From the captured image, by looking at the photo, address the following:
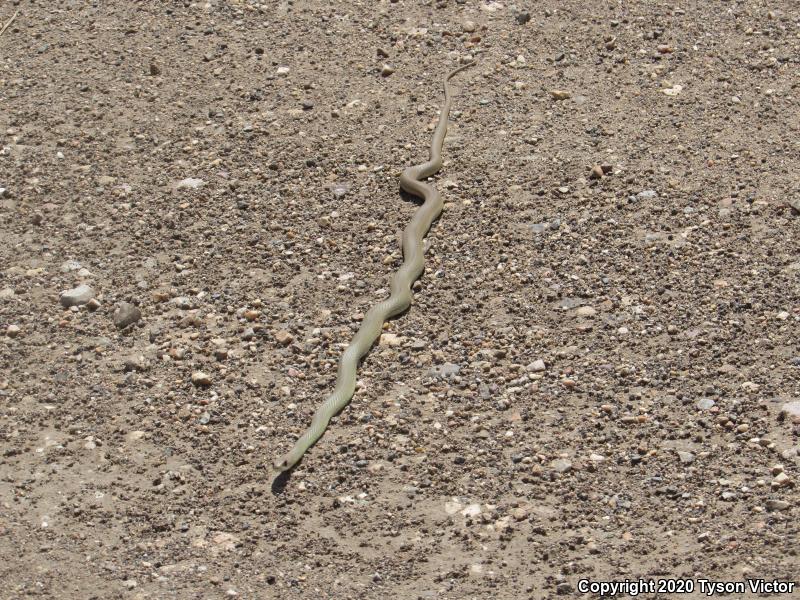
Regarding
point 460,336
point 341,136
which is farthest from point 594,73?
point 460,336

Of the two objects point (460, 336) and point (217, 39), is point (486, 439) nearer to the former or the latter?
point (460, 336)

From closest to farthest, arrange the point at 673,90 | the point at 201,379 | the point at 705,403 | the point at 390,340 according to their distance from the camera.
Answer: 1. the point at 705,403
2. the point at 201,379
3. the point at 390,340
4. the point at 673,90

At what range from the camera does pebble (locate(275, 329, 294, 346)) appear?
7516 millimetres

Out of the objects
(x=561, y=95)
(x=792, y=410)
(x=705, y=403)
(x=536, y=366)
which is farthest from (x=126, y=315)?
(x=792, y=410)

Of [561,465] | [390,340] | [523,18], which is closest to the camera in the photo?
[561,465]

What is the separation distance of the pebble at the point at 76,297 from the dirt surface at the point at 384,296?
137mm

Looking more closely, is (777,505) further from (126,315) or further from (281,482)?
(126,315)

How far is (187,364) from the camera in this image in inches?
292

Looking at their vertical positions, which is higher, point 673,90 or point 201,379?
point 673,90

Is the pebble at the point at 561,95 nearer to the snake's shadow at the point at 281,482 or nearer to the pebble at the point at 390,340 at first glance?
the pebble at the point at 390,340

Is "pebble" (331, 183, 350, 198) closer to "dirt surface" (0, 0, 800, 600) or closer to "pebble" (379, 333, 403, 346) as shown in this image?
"dirt surface" (0, 0, 800, 600)

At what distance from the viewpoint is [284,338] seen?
296 inches

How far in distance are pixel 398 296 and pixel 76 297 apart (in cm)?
223

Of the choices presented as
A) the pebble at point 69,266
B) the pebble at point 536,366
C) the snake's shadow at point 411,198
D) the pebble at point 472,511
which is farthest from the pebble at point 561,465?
the pebble at point 69,266
